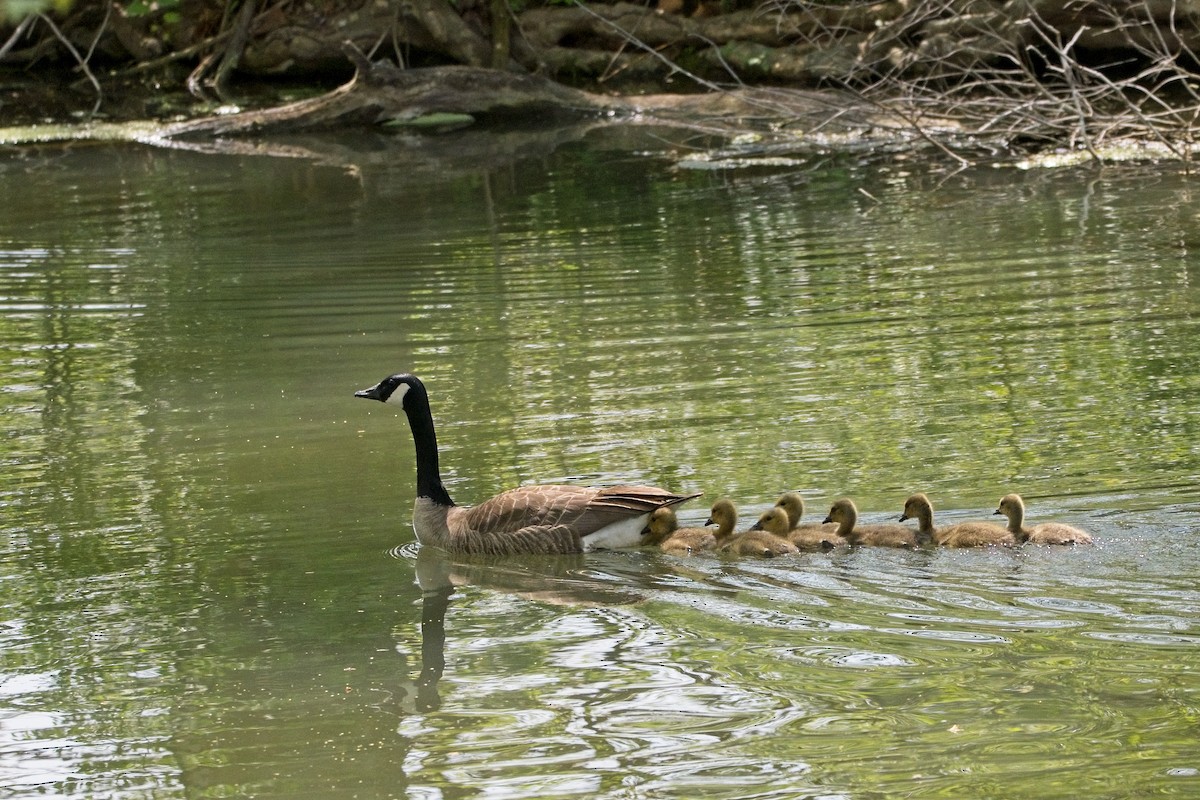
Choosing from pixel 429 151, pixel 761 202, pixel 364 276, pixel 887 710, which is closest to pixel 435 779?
pixel 887 710

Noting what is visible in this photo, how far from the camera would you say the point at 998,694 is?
6582 millimetres

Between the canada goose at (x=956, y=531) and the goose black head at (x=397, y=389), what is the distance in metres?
2.91

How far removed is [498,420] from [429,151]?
16103mm

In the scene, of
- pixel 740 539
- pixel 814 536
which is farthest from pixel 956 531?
pixel 740 539

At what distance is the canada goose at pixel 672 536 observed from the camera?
8.76 metres

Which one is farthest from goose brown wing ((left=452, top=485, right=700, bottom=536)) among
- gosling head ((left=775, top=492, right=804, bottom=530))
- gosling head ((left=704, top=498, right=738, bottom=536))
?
gosling head ((left=775, top=492, right=804, bottom=530))

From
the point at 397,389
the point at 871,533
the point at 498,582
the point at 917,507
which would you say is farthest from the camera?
the point at 397,389

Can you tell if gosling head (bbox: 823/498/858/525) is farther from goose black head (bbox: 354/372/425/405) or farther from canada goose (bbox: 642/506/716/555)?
goose black head (bbox: 354/372/425/405)

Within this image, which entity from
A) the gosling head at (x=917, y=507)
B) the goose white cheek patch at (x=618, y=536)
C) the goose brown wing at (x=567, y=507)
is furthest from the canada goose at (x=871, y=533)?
the goose white cheek patch at (x=618, y=536)

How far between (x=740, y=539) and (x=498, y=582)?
130 cm

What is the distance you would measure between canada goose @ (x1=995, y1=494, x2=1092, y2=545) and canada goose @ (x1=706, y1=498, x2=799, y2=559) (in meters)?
1.08

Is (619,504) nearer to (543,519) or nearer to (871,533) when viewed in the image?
(543,519)

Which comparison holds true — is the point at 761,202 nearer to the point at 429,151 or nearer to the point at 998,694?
the point at 429,151

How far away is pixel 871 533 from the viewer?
Answer: 8531 mm
